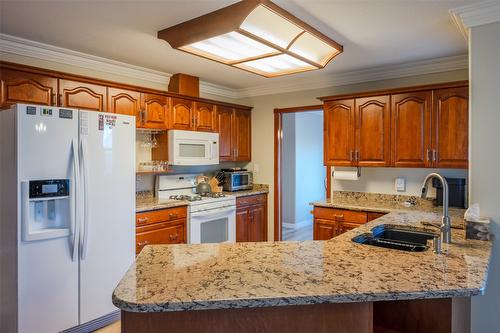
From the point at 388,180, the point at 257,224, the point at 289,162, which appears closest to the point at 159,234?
the point at 257,224

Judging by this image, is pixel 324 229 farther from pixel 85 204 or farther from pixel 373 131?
pixel 85 204

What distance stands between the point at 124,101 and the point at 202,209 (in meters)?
1.40

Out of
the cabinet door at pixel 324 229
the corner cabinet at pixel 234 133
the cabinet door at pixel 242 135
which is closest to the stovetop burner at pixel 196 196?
the corner cabinet at pixel 234 133

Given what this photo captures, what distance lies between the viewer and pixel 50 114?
2389 mm

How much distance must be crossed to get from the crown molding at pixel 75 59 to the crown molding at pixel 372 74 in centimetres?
149

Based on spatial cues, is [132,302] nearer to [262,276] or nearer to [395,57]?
[262,276]

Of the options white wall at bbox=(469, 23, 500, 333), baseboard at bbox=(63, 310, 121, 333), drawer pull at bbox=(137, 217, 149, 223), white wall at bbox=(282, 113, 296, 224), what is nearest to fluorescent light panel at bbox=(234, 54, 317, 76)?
white wall at bbox=(469, 23, 500, 333)

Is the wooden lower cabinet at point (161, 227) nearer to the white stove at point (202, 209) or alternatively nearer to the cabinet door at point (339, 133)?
the white stove at point (202, 209)

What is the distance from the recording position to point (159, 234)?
3320 millimetres

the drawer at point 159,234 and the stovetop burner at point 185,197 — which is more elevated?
the stovetop burner at point 185,197

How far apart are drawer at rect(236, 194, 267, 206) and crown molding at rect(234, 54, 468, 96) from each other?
1.47 meters

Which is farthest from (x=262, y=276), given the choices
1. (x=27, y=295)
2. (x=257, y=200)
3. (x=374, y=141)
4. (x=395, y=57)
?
(x=257, y=200)

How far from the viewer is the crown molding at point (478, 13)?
2051 millimetres

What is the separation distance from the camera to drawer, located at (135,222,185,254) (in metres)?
3.15
